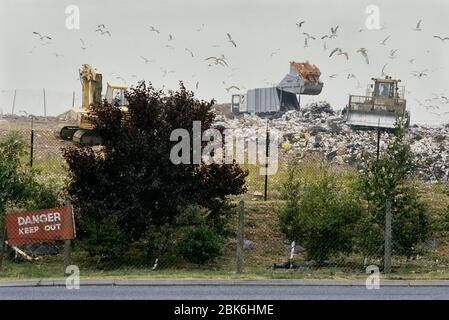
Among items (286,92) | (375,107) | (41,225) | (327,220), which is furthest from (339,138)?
(41,225)

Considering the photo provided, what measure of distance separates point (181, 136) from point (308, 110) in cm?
3296

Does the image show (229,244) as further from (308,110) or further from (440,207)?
(308,110)

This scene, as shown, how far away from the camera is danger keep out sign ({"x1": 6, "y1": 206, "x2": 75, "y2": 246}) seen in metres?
19.1

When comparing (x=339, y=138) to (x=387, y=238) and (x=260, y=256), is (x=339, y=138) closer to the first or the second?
(x=260, y=256)

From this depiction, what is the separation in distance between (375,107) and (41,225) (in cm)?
3087

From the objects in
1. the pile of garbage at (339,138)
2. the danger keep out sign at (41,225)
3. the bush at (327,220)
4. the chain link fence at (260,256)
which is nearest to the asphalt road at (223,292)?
the chain link fence at (260,256)

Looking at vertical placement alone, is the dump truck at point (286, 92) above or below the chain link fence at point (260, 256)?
above

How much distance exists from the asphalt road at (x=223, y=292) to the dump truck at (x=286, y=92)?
40.2 meters

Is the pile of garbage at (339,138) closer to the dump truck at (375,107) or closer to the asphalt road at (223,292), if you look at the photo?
the dump truck at (375,107)

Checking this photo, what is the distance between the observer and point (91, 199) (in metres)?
22.4

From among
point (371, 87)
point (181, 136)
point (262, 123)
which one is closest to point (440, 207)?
point (181, 136)

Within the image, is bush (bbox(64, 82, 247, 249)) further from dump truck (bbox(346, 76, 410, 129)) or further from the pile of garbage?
dump truck (bbox(346, 76, 410, 129))

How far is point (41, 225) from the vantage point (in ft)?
64.1

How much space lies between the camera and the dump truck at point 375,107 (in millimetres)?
47031
